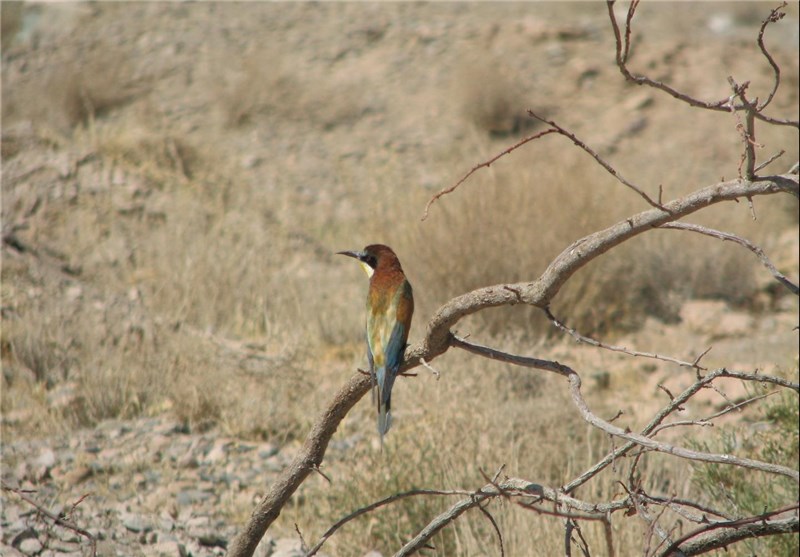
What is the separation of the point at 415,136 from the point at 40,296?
26.8 ft

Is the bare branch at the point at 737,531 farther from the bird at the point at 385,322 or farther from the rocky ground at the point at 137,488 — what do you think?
the rocky ground at the point at 137,488

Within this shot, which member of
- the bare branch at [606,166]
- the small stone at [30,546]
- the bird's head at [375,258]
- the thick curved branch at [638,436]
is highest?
the bare branch at [606,166]

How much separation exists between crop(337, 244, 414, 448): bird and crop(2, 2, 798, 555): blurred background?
1556mm

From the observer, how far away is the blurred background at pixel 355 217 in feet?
21.3

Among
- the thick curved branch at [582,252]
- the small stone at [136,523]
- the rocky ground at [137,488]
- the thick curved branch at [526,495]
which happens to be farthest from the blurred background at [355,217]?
the thick curved branch at [582,252]

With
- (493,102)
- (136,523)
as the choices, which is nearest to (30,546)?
(136,523)

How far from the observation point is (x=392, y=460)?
209 inches

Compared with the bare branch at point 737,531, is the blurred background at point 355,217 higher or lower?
lower

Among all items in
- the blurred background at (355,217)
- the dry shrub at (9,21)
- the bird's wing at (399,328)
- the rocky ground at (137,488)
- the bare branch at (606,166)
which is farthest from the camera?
the dry shrub at (9,21)

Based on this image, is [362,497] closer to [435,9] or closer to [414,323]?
[414,323]

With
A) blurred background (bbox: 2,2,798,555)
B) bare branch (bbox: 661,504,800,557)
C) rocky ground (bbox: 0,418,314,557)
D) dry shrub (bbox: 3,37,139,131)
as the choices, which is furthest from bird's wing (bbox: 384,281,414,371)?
dry shrub (bbox: 3,37,139,131)

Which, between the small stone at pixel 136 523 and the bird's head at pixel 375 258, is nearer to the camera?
the bird's head at pixel 375 258

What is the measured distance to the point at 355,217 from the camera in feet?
40.8

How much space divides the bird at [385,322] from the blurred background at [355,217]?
1.56 metres
